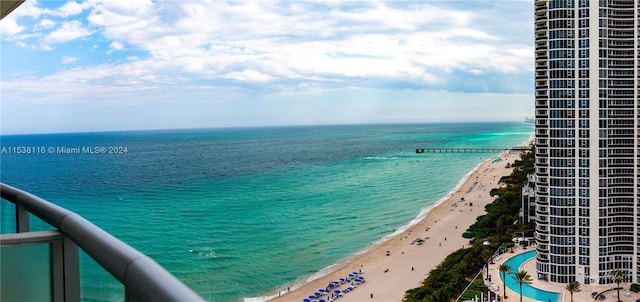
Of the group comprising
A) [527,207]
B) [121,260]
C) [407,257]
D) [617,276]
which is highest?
[121,260]

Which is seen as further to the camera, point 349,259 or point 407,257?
point 349,259

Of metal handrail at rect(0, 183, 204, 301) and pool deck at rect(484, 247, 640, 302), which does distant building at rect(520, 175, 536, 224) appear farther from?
metal handrail at rect(0, 183, 204, 301)

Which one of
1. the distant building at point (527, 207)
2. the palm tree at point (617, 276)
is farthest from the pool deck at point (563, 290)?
the distant building at point (527, 207)

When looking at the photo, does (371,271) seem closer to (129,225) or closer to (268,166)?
(129,225)

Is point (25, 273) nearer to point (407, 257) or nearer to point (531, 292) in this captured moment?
point (531, 292)

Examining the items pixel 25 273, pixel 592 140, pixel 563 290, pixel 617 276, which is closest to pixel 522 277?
pixel 563 290

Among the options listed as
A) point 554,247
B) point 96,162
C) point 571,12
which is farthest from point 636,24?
point 96,162

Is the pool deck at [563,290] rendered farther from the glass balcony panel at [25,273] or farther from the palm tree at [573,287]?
the glass balcony panel at [25,273]
